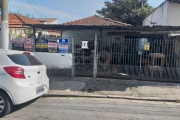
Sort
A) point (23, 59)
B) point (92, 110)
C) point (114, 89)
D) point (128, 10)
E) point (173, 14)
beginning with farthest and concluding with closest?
point (128, 10) < point (173, 14) < point (114, 89) < point (92, 110) < point (23, 59)

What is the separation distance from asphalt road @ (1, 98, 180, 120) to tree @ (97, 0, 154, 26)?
854 inches

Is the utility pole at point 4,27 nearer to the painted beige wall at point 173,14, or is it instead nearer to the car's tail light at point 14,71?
the car's tail light at point 14,71

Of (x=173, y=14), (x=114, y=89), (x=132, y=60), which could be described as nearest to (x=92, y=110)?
(x=114, y=89)

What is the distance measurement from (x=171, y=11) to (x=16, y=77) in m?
12.8

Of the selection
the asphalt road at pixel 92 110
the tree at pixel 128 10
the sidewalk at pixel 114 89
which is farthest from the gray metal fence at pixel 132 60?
the tree at pixel 128 10

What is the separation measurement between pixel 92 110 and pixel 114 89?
7.22ft

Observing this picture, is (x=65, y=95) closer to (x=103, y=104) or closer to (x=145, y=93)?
(x=103, y=104)

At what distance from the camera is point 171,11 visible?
521 inches

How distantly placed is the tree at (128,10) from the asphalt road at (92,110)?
21679 millimetres

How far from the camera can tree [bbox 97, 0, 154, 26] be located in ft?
83.5

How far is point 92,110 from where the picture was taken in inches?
191

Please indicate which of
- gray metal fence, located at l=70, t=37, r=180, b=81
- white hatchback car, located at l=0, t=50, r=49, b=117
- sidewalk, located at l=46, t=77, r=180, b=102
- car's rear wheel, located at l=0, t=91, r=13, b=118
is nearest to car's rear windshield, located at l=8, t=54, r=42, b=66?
white hatchback car, located at l=0, t=50, r=49, b=117

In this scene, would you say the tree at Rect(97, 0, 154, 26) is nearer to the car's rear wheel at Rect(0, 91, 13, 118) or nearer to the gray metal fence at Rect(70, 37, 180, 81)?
the gray metal fence at Rect(70, 37, 180, 81)

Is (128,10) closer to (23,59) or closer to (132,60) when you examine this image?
(132,60)
